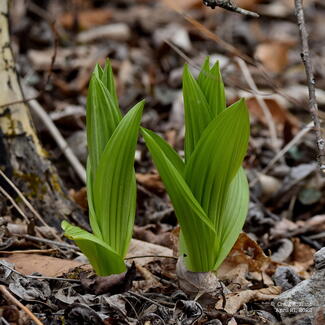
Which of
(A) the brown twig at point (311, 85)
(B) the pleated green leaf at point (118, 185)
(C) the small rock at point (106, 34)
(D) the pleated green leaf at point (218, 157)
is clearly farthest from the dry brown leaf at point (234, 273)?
(C) the small rock at point (106, 34)

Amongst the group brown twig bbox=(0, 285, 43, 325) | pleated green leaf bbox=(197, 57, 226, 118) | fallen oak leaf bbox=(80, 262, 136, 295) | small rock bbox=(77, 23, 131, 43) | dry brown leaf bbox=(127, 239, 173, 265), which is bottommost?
dry brown leaf bbox=(127, 239, 173, 265)

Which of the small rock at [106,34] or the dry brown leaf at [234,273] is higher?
the small rock at [106,34]

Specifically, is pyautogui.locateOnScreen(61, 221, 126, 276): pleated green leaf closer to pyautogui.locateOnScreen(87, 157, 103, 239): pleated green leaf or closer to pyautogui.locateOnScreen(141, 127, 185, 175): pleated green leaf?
pyautogui.locateOnScreen(87, 157, 103, 239): pleated green leaf

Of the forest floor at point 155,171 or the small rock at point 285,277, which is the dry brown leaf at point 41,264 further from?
the small rock at point 285,277

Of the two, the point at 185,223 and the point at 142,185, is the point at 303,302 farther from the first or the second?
the point at 142,185

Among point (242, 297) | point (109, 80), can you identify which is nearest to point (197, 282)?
point (242, 297)

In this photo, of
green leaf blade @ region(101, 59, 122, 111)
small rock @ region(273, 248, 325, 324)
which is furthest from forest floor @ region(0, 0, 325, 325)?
green leaf blade @ region(101, 59, 122, 111)

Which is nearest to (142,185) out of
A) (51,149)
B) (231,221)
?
(51,149)
